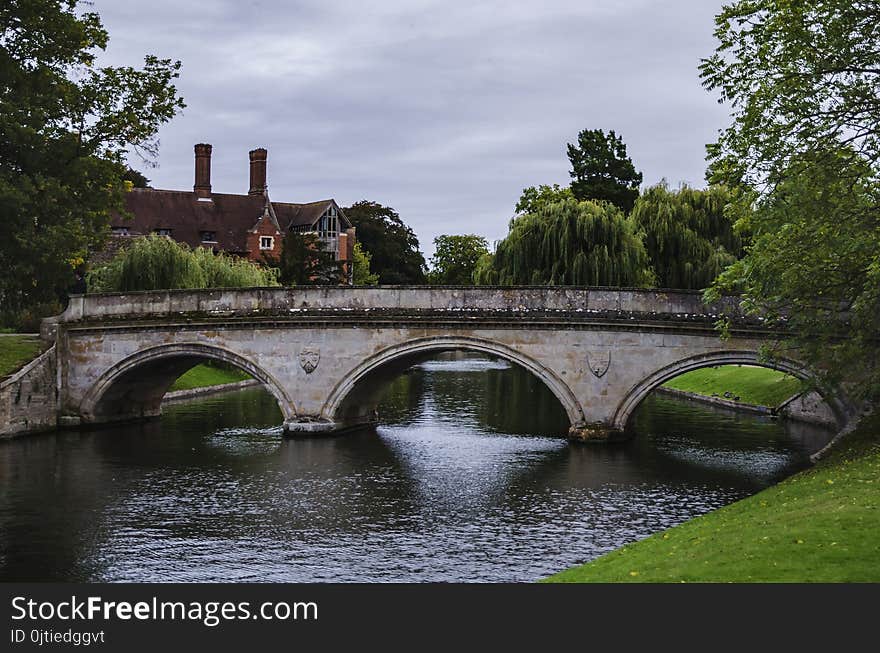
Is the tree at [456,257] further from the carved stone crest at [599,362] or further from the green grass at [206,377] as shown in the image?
the carved stone crest at [599,362]

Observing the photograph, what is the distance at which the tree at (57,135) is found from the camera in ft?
101

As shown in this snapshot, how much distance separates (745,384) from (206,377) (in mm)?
27211

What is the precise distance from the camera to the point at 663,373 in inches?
1242

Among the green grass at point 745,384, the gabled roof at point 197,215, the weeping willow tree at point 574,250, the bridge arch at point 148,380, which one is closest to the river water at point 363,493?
the bridge arch at point 148,380

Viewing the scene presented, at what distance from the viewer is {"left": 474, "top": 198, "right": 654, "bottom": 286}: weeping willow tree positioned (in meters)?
42.2

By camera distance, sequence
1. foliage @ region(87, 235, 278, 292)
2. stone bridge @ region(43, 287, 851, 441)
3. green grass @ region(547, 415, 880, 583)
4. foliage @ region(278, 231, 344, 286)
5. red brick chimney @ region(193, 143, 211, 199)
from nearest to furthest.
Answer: green grass @ region(547, 415, 880, 583) < stone bridge @ region(43, 287, 851, 441) < foliage @ region(87, 235, 278, 292) < foliage @ region(278, 231, 344, 286) < red brick chimney @ region(193, 143, 211, 199)

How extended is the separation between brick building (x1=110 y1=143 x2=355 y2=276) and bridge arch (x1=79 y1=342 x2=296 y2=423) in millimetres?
33715

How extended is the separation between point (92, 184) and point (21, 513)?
1467 centimetres

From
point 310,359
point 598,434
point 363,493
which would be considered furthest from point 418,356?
point 363,493

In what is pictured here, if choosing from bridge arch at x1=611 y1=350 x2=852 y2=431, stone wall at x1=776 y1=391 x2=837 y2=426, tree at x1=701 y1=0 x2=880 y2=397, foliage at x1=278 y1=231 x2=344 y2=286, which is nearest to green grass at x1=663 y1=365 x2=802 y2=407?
stone wall at x1=776 y1=391 x2=837 y2=426

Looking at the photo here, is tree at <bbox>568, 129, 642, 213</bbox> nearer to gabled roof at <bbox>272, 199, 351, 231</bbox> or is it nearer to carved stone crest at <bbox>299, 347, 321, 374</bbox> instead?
gabled roof at <bbox>272, 199, 351, 231</bbox>

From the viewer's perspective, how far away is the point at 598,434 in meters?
31.9

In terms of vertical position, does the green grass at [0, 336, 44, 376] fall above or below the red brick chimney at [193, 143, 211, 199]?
below

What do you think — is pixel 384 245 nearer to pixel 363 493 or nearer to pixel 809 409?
pixel 809 409
